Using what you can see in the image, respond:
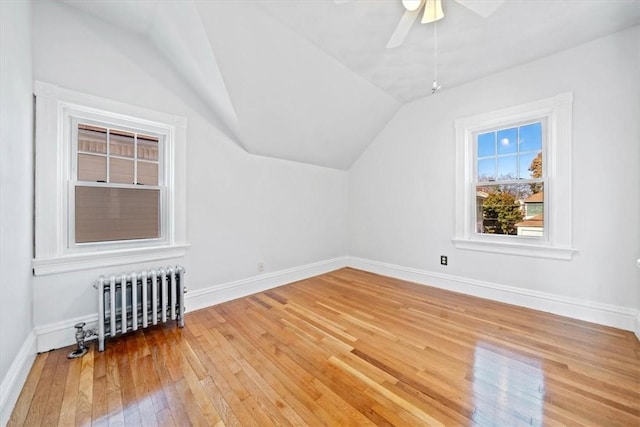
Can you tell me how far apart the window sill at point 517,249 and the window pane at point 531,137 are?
1.12m

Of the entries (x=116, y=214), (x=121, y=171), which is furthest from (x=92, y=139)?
(x=116, y=214)

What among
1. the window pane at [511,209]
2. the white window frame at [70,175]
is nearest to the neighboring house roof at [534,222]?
the window pane at [511,209]

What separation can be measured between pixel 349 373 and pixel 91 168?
9.14ft

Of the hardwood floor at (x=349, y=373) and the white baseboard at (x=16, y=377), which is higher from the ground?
Answer: the white baseboard at (x=16, y=377)

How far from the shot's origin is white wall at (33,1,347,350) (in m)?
2.03

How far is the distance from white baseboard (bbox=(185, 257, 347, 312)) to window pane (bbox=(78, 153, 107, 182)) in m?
1.43

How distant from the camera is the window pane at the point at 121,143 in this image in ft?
7.72

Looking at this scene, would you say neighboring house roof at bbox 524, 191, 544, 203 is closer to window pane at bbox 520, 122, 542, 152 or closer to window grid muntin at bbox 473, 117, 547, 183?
window grid muntin at bbox 473, 117, 547, 183

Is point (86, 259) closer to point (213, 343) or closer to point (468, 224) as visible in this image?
point (213, 343)

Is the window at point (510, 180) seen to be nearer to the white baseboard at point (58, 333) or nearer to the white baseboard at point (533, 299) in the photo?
the white baseboard at point (533, 299)

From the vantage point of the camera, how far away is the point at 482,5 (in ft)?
6.21

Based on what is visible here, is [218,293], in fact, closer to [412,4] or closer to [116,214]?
[116,214]

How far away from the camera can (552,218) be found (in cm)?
267

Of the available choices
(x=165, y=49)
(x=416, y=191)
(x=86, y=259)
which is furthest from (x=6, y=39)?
(x=416, y=191)
